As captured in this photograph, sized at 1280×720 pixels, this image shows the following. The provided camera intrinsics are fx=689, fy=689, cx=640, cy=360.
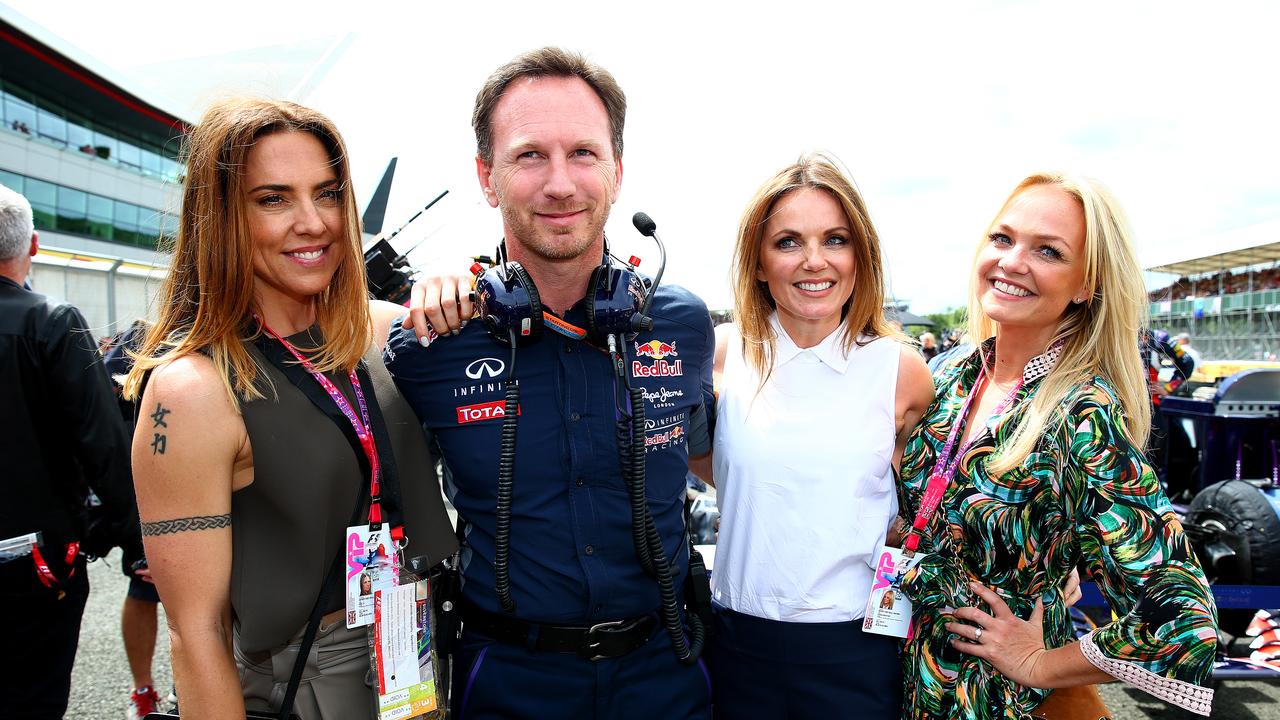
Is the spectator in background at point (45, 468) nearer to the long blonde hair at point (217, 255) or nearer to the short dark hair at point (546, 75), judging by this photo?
the long blonde hair at point (217, 255)

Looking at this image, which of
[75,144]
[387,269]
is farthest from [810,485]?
[75,144]

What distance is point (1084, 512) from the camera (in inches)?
75.6

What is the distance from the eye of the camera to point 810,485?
2.26 metres

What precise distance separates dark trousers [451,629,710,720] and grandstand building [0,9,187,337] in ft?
→ 85.3

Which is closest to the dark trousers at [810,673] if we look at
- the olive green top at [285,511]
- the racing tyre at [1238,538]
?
the olive green top at [285,511]

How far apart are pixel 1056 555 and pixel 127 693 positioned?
5064 mm

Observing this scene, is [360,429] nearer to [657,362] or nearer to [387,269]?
[657,362]

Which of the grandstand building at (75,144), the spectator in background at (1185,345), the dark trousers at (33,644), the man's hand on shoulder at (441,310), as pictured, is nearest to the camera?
the man's hand on shoulder at (441,310)

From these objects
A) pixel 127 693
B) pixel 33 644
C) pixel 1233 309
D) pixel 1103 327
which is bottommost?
pixel 127 693

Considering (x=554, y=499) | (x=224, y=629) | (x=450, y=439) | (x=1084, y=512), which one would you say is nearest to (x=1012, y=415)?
(x=1084, y=512)

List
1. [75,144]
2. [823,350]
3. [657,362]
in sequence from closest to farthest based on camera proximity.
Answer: [657,362] < [823,350] < [75,144]

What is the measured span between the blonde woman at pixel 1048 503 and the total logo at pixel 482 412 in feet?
4.55

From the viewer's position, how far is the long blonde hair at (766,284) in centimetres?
241

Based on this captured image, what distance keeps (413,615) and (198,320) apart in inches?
37.6
